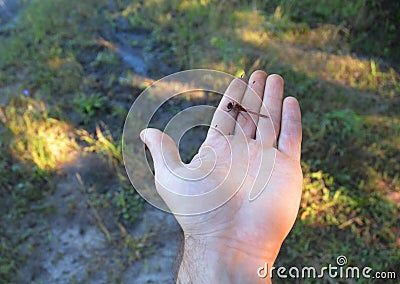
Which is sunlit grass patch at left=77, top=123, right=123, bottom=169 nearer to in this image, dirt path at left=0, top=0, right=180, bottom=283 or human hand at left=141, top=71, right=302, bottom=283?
dirt path at left=0, top=0, right=180, bottom=283

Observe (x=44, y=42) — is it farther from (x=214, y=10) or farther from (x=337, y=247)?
(x=337, y=247)

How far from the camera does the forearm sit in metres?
2.04

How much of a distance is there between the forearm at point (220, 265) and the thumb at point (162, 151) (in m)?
0.44

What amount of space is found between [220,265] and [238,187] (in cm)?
45

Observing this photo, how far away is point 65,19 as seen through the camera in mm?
5297

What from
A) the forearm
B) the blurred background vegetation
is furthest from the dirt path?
the forearm

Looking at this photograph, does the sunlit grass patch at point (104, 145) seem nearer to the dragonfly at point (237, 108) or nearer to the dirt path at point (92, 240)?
the dirt path at point (92, 240)

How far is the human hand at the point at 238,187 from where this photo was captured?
211 centimetres

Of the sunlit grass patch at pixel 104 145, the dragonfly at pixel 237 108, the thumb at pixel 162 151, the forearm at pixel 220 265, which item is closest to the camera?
the forearm at pixel 220 265

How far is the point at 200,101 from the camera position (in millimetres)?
4203

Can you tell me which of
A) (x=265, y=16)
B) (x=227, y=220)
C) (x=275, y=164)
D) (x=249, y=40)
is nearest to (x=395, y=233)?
(x=275, y=164)

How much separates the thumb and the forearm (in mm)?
442

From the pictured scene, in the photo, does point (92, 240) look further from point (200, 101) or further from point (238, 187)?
point (200, 101)

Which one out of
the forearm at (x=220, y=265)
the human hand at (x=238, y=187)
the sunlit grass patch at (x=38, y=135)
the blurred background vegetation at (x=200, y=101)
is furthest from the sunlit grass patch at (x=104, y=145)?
the forearm at (x=220, y=265)
